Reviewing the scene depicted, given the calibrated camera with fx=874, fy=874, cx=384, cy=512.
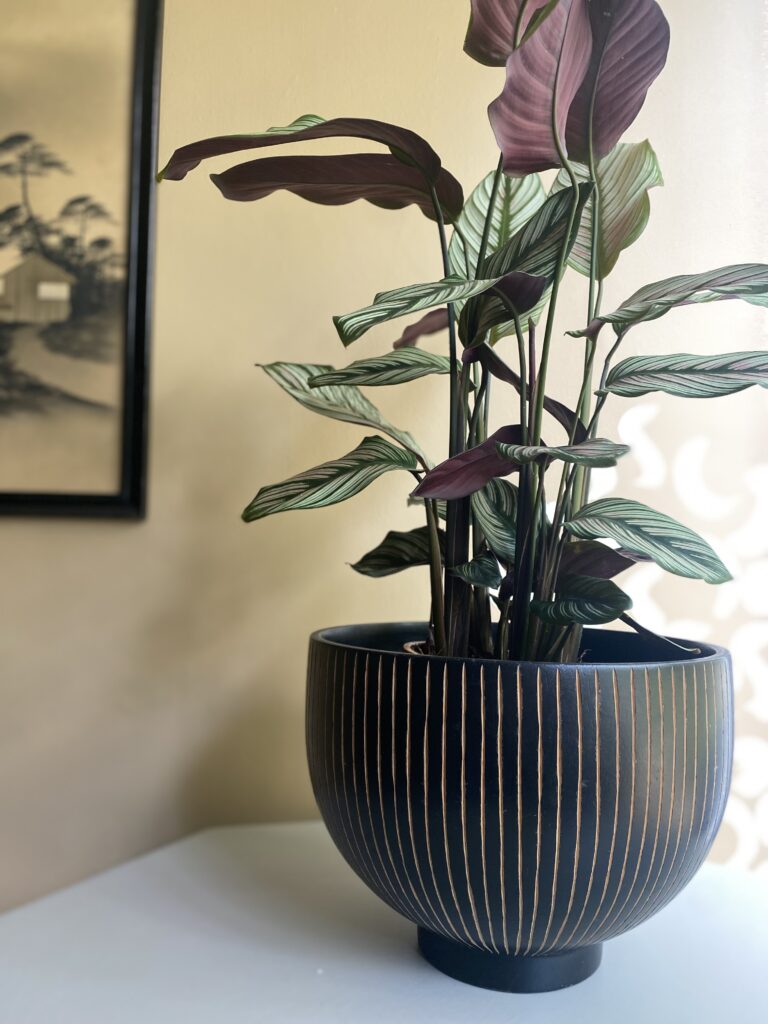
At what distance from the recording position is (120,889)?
37.8 inches

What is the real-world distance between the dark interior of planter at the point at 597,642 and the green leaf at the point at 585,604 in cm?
15

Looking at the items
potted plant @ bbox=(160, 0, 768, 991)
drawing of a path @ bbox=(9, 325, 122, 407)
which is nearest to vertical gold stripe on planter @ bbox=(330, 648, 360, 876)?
potted plant @ bbox=(160, 0, 768, 991)

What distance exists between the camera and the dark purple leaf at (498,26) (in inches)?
26.7

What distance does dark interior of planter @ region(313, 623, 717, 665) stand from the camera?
2.79ft

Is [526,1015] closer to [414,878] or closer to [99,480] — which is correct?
[414,878]

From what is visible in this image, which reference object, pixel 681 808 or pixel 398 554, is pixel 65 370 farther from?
pixel 681 808

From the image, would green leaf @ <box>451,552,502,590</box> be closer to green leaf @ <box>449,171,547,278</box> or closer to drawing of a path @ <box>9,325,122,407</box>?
green leaf @ <box>449,171,547,278</box>

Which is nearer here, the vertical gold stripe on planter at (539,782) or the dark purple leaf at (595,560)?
the vertical gold stripe on planter at (539,782)

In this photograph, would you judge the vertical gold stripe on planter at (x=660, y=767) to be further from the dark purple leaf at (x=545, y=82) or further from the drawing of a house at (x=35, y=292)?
the drawing of a house at (x=35, y=292)

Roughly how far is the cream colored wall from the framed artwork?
0.03 meters

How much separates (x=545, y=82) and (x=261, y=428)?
0.63 meters

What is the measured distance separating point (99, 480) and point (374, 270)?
458 mm

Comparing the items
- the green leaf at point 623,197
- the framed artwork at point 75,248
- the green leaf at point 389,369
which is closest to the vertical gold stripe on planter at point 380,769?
the green leaf at point 389,369

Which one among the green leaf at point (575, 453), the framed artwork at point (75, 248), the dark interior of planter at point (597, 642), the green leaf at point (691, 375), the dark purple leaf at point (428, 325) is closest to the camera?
the green leaf at point (575, 453)
